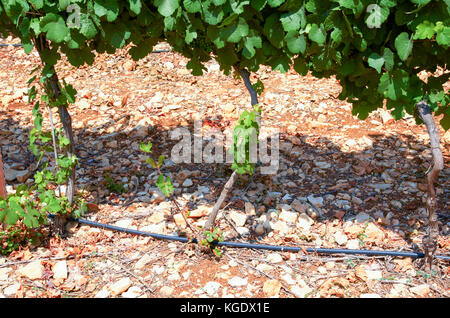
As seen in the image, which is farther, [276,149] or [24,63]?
[24,63]

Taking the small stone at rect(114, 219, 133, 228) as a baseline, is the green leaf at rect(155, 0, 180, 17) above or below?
above

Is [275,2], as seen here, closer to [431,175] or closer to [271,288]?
[431,175]

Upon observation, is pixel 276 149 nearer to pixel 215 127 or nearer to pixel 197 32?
pixel 215 127

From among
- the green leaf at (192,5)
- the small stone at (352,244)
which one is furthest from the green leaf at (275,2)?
the small stone at (352,244)

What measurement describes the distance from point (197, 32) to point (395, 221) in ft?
6.57

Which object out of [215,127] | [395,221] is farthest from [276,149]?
[395,221]

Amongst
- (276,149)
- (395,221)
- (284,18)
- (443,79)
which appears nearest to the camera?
(284,18)

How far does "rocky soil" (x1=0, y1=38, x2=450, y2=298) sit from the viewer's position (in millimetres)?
2867

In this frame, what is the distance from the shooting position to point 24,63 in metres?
6.86

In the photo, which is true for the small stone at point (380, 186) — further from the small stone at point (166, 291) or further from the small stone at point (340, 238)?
the small stone at point (166, 291)

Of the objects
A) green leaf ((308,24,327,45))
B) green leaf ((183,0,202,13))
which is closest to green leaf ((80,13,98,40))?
green leaf ((183,0,202,13))

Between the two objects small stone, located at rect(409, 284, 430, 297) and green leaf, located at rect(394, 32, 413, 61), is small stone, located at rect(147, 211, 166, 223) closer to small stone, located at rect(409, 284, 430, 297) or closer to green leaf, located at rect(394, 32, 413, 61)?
small stone, located at rect(409, 284, 430, 297)

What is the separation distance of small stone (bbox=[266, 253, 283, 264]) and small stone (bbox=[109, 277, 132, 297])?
0.93m
